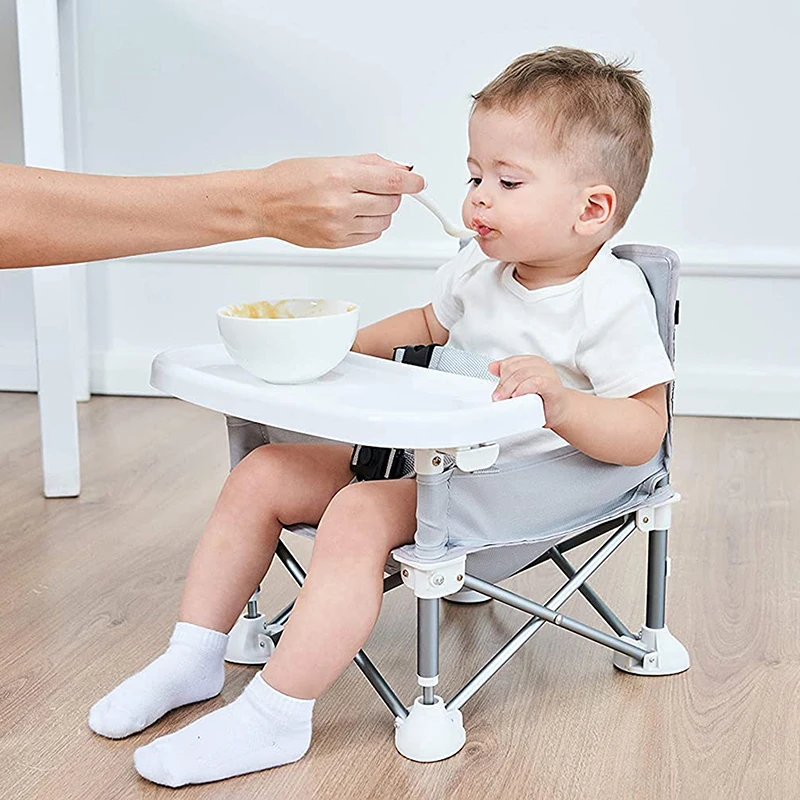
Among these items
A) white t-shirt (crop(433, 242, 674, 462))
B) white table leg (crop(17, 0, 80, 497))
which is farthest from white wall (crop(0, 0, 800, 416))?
white t-shirt (crop(433, 242, 674, 462))

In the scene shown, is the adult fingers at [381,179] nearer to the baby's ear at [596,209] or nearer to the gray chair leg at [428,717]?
the baby's ear at [596,209]

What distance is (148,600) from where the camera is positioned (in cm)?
146

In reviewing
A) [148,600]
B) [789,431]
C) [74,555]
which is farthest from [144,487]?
[789,431]

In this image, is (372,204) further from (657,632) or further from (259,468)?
(657,632)

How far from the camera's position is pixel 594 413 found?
3.64 feet

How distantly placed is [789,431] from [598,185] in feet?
4.04

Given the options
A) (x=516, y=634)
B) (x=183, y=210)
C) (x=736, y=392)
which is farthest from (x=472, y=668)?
(x=736, y=392)

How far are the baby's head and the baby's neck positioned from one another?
0.03m

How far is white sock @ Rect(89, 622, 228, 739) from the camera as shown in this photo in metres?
1.13

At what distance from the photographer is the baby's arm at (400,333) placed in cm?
137

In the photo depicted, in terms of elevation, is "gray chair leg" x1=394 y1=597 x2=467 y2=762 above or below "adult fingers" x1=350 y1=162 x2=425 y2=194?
below

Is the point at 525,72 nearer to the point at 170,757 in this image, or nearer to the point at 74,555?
the point at 170,757

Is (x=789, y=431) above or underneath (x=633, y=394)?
underneath

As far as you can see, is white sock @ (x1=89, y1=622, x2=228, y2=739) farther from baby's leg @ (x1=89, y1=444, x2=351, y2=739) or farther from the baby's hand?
the baby's hand
